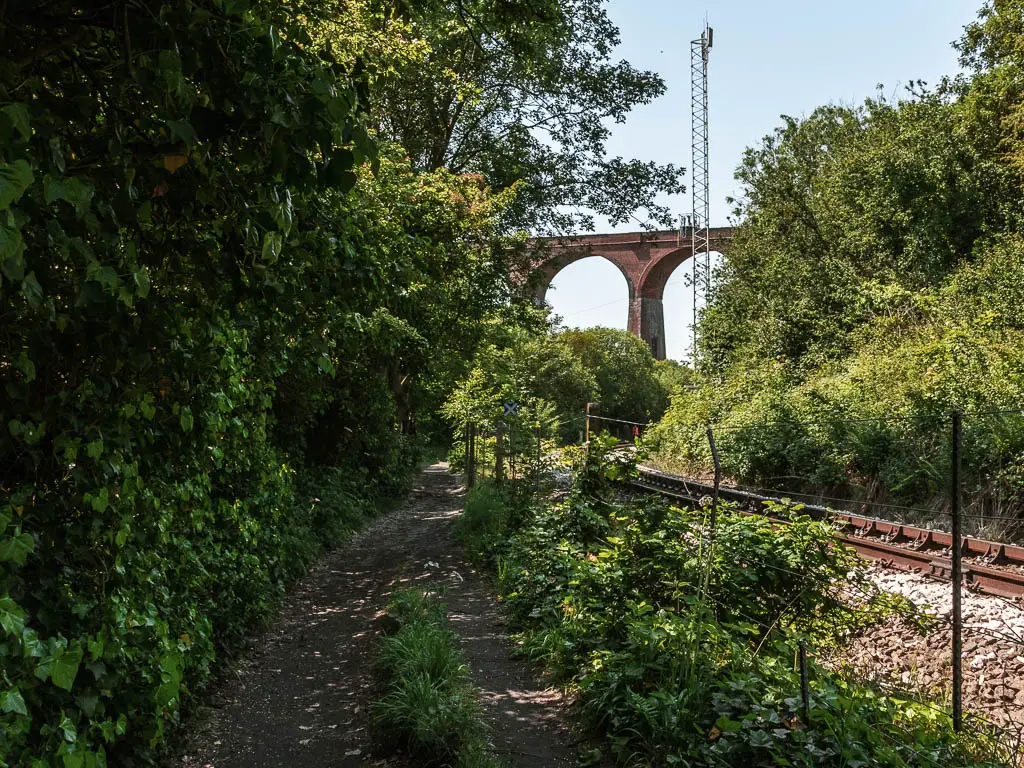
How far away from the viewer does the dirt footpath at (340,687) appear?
4.83 metres

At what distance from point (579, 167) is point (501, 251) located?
358 centimetres

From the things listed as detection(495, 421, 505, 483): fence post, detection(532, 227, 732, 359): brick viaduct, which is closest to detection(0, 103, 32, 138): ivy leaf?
detection(495, 421, 505, 483): fence post

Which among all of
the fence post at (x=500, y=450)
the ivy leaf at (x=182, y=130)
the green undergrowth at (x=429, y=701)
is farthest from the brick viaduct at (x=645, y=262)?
the ivy leaf at (x=182, y=130)

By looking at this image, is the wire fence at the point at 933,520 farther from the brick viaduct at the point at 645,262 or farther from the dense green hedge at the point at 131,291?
the brick viaduct at the point at 645,262

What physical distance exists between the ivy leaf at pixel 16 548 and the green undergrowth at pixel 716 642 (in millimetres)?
3018

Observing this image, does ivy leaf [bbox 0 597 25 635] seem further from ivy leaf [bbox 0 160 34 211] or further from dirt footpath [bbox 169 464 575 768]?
dirt footpath [bbox 169 464 575 768]

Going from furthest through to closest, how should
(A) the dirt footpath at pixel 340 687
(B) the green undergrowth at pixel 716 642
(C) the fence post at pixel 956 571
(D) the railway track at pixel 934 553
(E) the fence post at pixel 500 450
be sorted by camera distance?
1. (E) the fence post at pixel 500 450
2. (D) the railway track at pixel 934 553
3. (A) the dirt footpath at pixel 340 687
4. (C) the fence post at pixel 956 571
5. (B) the green undergrowth at pixel 716 642

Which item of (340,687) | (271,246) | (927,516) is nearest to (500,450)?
(927,516)

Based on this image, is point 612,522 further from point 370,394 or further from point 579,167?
point 579,167

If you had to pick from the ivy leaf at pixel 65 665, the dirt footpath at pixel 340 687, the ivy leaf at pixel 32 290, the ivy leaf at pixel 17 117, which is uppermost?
the ivy leaf at pixel 17 117

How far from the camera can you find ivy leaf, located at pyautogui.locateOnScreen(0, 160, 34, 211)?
165 cm

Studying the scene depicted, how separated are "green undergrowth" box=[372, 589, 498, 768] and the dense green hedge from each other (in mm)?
1230

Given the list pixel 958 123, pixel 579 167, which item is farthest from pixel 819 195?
pixel 579 167

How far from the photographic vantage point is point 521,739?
488cm
